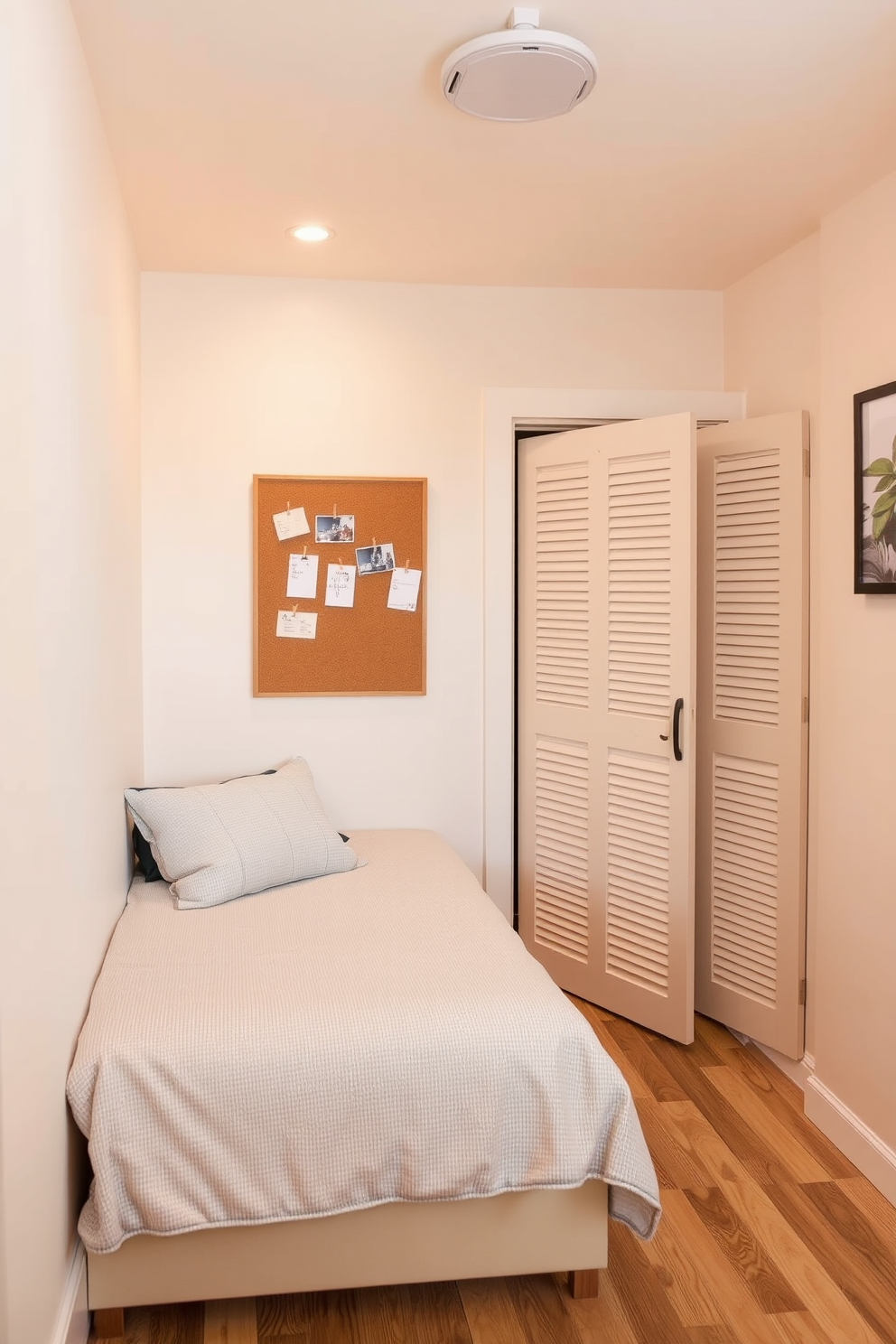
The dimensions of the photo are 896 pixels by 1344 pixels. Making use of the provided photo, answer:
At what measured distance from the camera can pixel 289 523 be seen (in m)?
3.54

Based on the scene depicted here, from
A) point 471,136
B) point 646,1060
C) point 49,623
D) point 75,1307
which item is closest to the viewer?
point 49,623

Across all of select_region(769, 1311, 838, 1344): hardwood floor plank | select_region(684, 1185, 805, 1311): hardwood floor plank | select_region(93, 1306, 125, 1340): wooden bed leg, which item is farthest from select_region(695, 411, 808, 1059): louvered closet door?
select_region(93, 1306, 125, 1340): wooden bed leg

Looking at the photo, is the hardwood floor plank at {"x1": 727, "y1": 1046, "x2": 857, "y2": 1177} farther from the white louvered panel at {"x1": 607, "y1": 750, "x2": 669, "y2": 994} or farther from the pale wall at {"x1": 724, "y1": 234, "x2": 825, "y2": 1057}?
the white louvered panel at {"x1": 607, "y1": 750, "x2": 669, "y2": 994}

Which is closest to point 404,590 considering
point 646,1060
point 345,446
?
point 345,446

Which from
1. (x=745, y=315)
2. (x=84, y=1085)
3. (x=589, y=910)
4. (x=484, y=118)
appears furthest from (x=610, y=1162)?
(x=745, y=315)

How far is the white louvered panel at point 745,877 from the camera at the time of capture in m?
3.23

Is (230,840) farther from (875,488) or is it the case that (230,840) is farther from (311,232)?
(875,488)

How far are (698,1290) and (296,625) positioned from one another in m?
2.27

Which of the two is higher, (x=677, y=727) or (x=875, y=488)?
(x=875, y=488)

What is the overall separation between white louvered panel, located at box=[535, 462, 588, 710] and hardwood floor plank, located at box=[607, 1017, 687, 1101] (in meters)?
1.08

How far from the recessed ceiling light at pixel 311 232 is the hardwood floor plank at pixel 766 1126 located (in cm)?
276

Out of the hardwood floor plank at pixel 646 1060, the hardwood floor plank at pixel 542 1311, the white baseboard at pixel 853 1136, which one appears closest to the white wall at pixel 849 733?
the white baseboard at pixel 853 1136

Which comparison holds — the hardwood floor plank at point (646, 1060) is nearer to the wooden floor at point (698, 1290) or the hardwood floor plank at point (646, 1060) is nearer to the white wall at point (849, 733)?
the wooden floor at point (698, 1290)

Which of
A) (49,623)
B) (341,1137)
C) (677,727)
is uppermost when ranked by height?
(49,623)
